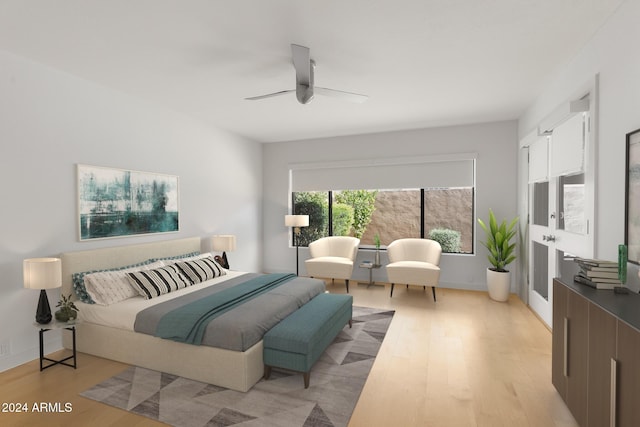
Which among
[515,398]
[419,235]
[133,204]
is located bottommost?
[515,398]

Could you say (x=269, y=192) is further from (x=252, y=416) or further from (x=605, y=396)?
(x=605, y=396)

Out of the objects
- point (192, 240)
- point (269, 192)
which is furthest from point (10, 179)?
point (269, 192)

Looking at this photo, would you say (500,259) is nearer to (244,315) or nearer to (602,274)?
(602,274)

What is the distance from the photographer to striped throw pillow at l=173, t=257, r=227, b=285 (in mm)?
3986

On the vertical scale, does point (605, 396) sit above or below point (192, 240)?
below

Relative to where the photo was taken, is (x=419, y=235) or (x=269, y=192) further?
(x=269, y=192)

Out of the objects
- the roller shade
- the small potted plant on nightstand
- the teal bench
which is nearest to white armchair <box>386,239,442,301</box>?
the roller shade

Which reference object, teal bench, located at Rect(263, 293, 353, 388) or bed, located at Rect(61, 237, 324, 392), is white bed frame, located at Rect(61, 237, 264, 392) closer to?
bed, located at Rect(61, 237, 324, 392)

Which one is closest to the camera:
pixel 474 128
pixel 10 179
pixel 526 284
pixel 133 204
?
pixel 10 179

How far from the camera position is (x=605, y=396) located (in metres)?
1.68

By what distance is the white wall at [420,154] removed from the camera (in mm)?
5308

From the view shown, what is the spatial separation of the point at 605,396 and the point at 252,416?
206cm

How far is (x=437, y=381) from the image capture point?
104 inches

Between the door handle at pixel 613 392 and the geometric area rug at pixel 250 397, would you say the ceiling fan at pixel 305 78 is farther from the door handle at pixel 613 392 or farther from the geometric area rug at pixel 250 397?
the door handle at pixel 613 392
